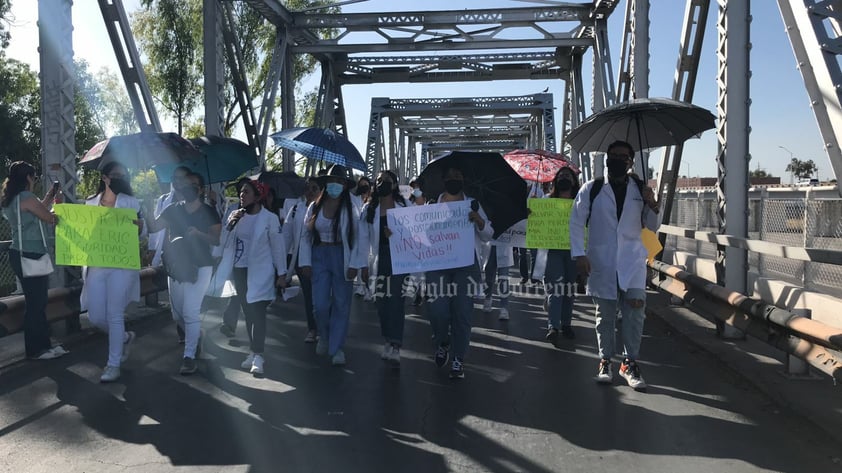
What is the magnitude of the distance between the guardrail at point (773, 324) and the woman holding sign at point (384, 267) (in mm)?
3049

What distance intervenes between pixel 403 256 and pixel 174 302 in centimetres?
214

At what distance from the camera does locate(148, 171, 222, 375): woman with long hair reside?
20.9 ft

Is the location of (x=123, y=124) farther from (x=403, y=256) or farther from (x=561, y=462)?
(x=561, y=462)

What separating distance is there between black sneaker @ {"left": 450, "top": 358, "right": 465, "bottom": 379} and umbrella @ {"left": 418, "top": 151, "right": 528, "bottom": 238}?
4.11ft

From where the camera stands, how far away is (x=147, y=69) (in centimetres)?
2730

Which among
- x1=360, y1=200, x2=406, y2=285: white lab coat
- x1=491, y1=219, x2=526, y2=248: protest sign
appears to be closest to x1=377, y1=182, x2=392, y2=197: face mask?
x1=360, y1=200, x2=406, y2=285: white lab coat

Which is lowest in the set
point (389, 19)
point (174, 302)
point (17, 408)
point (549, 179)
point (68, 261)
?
point (17, 408)

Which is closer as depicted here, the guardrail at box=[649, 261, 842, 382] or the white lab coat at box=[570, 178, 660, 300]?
the guardrail at box=[649, 261, 842, 382]

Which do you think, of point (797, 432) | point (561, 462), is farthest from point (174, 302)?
point (797, 432)

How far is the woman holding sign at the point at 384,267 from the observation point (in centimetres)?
678

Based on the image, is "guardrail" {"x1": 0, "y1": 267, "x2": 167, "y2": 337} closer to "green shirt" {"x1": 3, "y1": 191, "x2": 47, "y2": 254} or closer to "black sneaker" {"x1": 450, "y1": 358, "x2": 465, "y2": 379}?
"green shirt" {"x1": 3, "y1": 191, "x2": 47, "y2": 254}

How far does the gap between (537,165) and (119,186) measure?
230 inches

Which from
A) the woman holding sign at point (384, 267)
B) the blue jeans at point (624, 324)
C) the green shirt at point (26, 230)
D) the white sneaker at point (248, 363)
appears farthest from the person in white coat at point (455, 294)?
the green shirt at point (26, 230)

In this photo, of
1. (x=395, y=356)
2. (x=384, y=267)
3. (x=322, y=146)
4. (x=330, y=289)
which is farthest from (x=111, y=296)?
(x=395, y=356)
